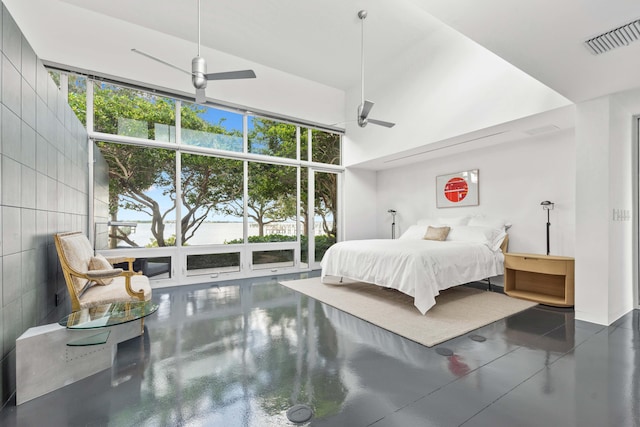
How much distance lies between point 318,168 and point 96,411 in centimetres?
537

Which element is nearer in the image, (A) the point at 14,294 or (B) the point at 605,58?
(A) the point at 14,294

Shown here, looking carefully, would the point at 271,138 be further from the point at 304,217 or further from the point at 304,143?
the point at 304,217

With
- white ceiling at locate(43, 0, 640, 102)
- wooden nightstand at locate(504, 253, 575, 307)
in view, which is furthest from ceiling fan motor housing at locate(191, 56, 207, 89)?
wooden nightstand at locate(504, 253, 575, 307)

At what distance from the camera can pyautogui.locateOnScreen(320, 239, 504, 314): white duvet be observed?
136 inches

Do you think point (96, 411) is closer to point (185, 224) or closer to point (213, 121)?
point (185, 224)

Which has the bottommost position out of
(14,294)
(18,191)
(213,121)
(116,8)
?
(14,294)

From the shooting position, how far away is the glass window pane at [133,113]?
14.5 ft

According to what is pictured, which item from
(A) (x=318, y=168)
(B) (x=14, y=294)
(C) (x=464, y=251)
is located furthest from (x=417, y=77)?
(B) (x=14, y=294)

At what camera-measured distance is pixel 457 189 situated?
17.9 ft

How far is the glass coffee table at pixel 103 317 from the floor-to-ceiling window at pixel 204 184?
2494mm

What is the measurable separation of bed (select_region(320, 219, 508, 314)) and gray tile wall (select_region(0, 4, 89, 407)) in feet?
11.1

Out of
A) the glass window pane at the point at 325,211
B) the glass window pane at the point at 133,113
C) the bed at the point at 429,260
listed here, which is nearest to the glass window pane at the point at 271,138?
the glass window pane at the point at 325,211

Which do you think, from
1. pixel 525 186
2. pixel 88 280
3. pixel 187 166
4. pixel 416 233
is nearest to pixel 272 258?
pixel 187 166

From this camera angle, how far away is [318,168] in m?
6.50
